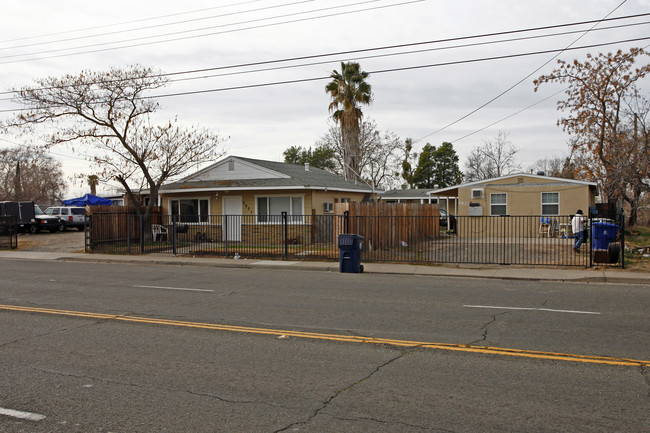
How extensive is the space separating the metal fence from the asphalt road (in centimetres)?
1798

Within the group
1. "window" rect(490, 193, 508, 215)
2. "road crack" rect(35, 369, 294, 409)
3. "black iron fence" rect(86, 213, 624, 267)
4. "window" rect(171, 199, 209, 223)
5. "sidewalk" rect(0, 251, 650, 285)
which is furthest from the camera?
"window" rect(490, 193, 508, 215)

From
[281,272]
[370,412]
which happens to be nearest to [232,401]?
[370,412]

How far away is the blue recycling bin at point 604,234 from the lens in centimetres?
1580

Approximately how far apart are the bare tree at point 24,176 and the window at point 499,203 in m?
43.1

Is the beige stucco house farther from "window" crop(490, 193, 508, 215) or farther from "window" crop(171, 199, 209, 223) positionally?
"window" crop(171, 199, 209, 223)

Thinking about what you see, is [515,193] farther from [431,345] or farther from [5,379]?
[5,379]

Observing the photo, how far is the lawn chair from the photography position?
24.9 metres

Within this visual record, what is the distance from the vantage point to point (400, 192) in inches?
1764

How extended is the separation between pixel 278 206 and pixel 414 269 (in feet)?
34.0

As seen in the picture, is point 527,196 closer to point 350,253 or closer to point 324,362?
point 350,253

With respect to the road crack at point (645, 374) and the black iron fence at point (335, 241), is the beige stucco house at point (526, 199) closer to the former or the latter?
the black iron fence at point (335, 241)

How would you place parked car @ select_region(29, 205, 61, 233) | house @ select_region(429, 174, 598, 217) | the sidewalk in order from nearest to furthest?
the sidewalk < house @ select_region(429, 174, 598, 217) < parked car @ select_region(29, 205, 61, 233)

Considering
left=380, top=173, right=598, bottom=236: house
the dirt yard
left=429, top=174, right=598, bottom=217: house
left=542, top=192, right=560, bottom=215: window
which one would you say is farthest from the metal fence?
left=542, top=192, right=560, bottom=215: window

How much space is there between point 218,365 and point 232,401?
1183 millimetres
